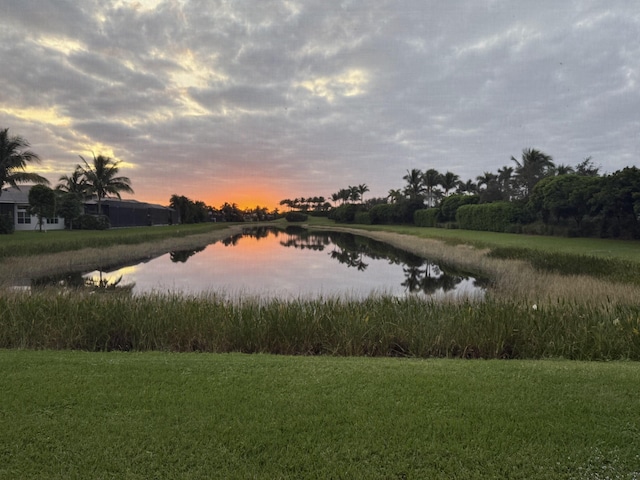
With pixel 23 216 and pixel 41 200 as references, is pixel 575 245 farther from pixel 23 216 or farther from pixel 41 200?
pixel 23 216

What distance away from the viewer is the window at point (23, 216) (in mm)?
37562

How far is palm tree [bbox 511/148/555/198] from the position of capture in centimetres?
4606

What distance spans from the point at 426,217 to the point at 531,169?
1710 cm

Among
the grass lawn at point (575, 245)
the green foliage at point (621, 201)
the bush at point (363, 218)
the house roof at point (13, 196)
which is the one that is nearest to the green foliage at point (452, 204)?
the grass lawn at point (575, 245)

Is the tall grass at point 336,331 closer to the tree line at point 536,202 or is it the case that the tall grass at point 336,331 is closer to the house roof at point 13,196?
the tree line at point 536,202

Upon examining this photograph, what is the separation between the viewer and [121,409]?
3643 mm

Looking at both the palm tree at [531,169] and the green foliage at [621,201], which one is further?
the palm tree at [531,169]

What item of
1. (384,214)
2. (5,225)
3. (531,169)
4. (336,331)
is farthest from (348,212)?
(336,331)

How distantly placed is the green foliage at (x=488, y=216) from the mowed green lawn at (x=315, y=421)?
124 feet

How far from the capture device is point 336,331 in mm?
7109

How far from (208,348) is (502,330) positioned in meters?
5.17

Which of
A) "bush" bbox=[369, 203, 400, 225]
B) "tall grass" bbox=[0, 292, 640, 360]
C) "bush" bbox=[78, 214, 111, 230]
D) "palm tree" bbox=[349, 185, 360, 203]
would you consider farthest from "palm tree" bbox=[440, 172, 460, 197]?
"tall grass" bbox=[0, 292, 640, 360]

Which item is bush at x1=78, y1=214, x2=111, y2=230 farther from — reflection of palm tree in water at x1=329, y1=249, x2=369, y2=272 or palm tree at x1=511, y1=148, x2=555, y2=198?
palm tree at x1=511, y1=148, x2=555, y2=198

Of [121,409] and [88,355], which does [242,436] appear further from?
[88,355]
